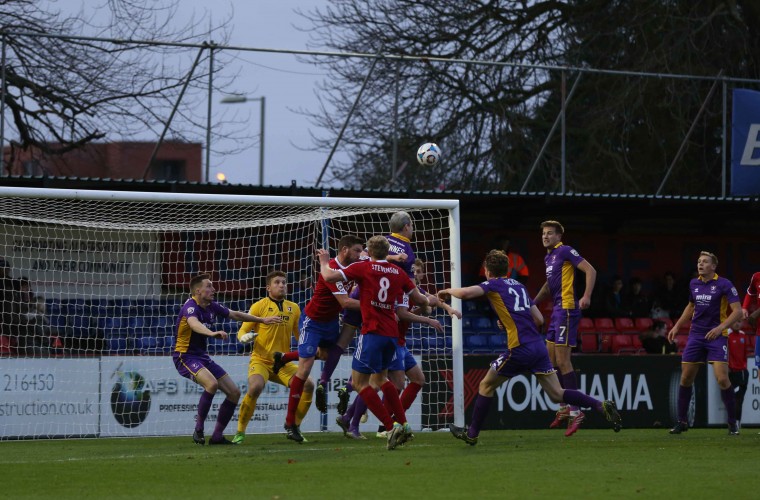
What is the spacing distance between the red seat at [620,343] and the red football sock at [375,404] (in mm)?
9916

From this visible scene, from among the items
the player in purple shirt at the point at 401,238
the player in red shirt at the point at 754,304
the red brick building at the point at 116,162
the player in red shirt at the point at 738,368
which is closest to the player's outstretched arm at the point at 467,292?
the player in purple shirt at the point at 401,238

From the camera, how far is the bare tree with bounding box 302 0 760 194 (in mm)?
19734

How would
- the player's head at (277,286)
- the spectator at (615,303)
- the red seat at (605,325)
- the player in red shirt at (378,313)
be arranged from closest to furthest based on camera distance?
the player in red shirt at (378,313)
the player's head at (277,286)
the red seat at (605,325)
the spectator at (615,303)

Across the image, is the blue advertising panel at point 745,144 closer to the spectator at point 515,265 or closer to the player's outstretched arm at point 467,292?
the spectator at point 515,265

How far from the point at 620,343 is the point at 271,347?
29.9 ft

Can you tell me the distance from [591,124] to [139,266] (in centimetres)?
981

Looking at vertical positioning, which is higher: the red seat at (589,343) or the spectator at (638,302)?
the spectator at (638,302)

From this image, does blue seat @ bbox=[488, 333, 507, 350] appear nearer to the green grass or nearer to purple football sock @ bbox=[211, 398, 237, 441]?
the green grass

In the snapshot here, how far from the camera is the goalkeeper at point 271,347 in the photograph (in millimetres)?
12219

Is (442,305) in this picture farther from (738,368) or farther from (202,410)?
(738,368)

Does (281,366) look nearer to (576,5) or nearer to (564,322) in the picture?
(564,322)

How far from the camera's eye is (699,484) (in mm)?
7961

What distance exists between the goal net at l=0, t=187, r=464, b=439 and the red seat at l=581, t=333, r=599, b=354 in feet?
9.88

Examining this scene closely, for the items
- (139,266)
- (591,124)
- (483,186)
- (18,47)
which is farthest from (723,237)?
(18,47)
